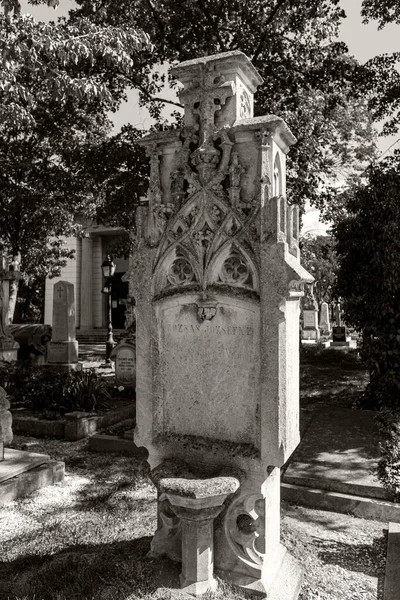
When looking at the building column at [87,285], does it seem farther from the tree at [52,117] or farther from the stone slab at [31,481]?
the stone slab at [31,481]

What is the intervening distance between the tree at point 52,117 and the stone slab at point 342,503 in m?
6.08

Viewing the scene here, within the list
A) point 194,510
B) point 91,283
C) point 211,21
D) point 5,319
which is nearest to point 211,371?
point 194,510

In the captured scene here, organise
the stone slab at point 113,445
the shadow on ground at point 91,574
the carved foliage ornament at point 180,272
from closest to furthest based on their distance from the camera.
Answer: the shadow on ground at point 91,574
the carved foliage ornament at point 180,272
the stone slab at point 113,445

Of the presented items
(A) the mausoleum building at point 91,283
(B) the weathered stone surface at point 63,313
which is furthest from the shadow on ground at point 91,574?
(A) the mausoleum building at point 91,283

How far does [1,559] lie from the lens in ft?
12.5

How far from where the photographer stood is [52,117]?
12.9m

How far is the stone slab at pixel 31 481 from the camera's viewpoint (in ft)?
16.8

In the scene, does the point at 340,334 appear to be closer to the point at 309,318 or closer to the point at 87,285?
the point at 309,318

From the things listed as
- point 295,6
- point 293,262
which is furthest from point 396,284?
point 295,6

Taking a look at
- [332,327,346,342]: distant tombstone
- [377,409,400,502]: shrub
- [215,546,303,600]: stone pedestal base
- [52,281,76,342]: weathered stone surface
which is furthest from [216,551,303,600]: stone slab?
[332,327,346,342]: distant tombstone

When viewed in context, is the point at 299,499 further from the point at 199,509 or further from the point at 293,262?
the point at 293,262

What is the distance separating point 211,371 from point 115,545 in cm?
174

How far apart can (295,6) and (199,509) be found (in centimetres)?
1255

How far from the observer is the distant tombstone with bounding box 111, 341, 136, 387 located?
1127 centimetres
